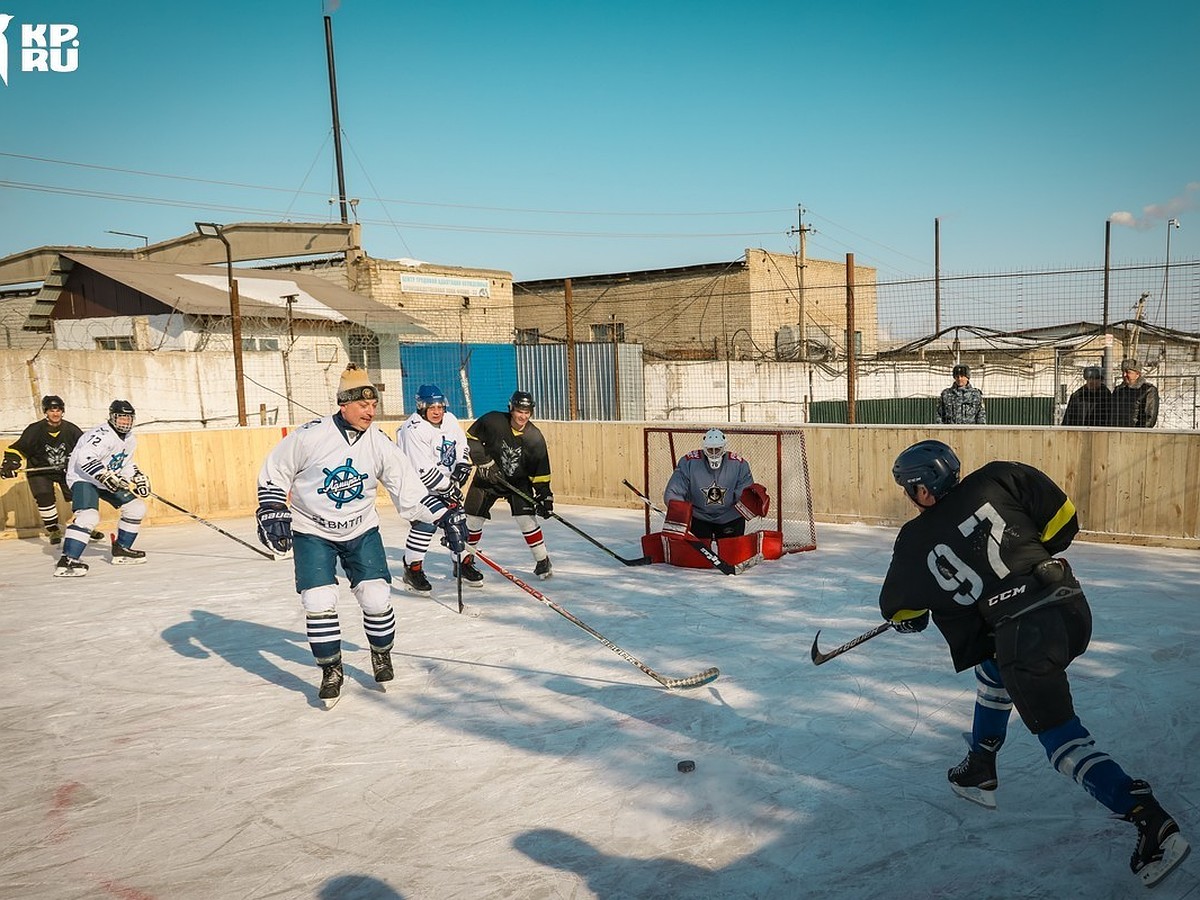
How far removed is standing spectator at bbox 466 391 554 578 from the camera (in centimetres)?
744

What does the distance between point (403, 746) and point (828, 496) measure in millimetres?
6540

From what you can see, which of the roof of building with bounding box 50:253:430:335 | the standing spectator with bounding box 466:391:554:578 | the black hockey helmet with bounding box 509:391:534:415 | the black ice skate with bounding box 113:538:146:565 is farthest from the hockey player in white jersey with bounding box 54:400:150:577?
the roof of building with bounding box 50:253:430:335

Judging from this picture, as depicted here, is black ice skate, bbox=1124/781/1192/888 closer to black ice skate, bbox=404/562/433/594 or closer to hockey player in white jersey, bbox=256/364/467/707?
hockey player in white jersey, bbox=256/364/467/707

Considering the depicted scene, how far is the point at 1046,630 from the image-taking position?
2.88 m

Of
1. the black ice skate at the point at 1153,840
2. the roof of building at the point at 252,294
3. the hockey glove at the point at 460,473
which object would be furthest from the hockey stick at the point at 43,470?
the black ice skate at the point at 1153,840

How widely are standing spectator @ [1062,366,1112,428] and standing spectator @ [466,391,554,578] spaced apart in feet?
17.5

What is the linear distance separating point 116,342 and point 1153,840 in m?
21.1

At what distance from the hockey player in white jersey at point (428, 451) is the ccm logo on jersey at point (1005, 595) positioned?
4.43m

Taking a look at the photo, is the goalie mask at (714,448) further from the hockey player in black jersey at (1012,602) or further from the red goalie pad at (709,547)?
the hockey player in black jersey at (1012,602)

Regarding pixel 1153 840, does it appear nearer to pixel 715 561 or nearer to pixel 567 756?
pixel 567 756

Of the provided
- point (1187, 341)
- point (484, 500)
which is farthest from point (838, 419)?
point (484, 500)

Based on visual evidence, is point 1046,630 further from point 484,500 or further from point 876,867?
point 484,500

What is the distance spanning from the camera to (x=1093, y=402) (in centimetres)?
832

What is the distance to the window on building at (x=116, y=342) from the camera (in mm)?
18844
